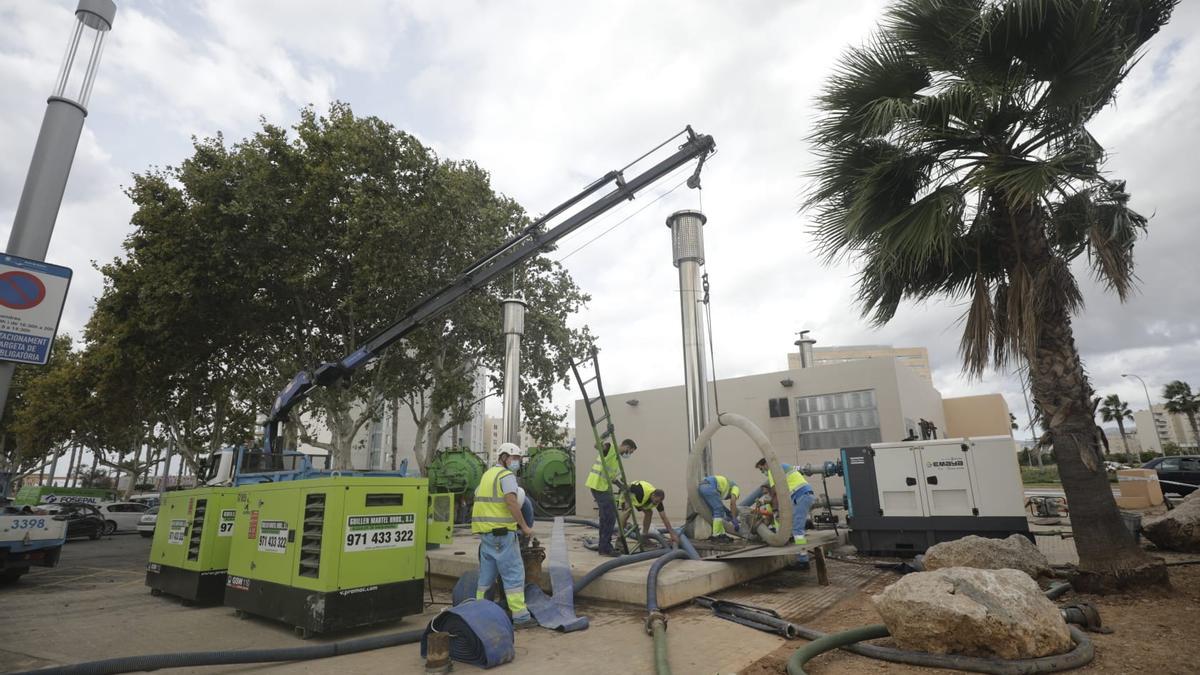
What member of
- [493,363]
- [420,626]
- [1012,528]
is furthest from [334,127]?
[1012,528]

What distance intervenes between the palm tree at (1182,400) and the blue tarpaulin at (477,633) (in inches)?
2862

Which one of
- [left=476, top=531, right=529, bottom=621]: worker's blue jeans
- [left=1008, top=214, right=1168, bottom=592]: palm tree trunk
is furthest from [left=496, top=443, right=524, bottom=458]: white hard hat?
[left=1008, top=214, right=1168, bottom=592]: palm tree trunk

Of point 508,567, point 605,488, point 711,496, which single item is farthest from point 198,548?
point 711,496

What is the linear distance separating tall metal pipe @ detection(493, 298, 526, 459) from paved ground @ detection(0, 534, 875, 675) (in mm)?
5582

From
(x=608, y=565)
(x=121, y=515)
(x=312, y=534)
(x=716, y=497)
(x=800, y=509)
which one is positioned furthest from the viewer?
(x=121, y=515)

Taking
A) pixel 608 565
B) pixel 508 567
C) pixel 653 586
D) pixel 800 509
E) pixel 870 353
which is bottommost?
pixel 653 586

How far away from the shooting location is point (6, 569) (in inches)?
399

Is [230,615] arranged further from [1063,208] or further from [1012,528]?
[1063,208]

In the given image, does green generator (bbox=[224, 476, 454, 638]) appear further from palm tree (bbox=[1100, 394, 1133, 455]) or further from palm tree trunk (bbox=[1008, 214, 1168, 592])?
palm tree (bbox=[1100, 394, 1133, 455])

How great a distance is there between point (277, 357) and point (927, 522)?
62.3 ft

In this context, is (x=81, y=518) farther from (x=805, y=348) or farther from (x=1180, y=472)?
(x=1180, y=472)

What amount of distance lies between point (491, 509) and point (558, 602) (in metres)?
1.41

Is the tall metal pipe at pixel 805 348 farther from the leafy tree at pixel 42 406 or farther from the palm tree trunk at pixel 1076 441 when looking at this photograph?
the leafy tree at pixel 42 406

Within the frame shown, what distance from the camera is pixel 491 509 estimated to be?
629cm
